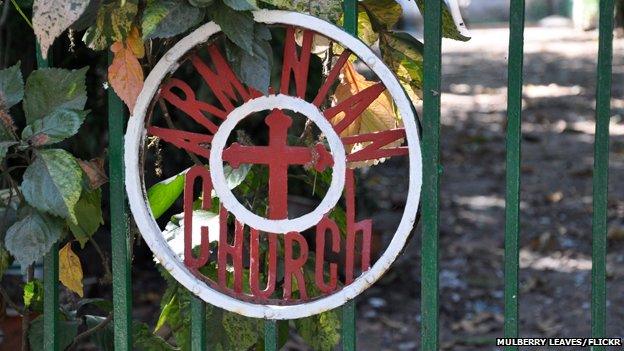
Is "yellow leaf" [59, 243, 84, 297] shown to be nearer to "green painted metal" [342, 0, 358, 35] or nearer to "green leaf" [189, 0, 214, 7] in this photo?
"green leaf" [189, 0, 214, 7]

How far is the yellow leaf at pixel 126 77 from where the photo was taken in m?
1.67

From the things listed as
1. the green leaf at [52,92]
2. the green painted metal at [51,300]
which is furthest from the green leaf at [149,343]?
the green leaf at [52,92]

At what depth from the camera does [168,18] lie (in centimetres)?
157

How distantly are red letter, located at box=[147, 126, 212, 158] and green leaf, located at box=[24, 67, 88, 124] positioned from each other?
14 centimetres

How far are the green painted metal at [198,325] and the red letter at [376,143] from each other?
38 cm

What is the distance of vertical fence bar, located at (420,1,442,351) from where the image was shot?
63.4 inches

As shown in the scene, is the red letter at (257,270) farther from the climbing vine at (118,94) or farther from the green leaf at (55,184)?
the green leaf at (55,184)

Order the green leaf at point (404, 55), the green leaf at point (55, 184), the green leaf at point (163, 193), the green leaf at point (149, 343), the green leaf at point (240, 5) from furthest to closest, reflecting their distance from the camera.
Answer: the green leaf at point (149, 343) → the green leaf at point (163, 193) → the green leaf at point (404, 55) → the green leaf at point (55, 184) → the green leaf at point (240, 5)

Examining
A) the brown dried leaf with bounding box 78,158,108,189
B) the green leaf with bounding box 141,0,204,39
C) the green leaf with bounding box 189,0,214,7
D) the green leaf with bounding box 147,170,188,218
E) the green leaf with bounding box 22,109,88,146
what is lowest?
the green leaf with bounding box 147,170,188,218

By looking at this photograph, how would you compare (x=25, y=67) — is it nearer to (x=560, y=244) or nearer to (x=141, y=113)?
(x=141, y=113)

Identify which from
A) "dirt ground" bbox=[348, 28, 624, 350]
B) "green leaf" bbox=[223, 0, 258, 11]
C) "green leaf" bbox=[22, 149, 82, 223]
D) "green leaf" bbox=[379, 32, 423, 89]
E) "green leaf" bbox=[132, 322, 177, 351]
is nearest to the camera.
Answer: "green leaf" bbox=[223, 0, 258, 11]

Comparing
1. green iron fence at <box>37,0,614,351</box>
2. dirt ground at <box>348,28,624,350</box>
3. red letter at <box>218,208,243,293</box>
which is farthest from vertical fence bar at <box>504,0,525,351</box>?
dirt ground at <box>348,28,624,350</box>

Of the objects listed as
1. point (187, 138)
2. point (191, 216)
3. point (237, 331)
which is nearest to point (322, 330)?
point (237, 331)

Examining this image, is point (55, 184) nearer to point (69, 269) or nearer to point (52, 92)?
point (52, 92)
